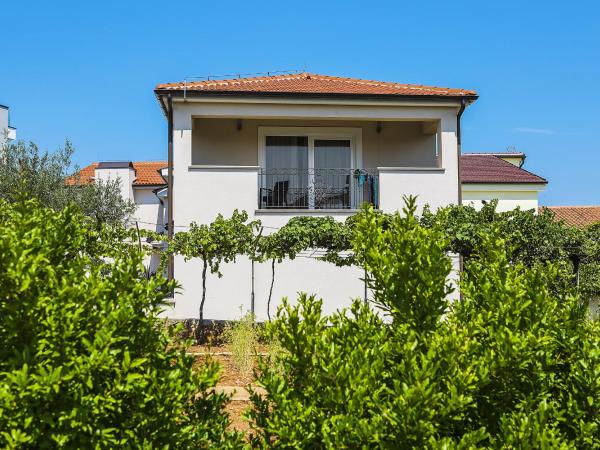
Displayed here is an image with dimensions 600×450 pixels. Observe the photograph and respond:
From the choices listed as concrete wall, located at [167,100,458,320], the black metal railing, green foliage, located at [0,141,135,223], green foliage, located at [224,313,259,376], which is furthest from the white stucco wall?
green foliage, located at [224,313,259,376]

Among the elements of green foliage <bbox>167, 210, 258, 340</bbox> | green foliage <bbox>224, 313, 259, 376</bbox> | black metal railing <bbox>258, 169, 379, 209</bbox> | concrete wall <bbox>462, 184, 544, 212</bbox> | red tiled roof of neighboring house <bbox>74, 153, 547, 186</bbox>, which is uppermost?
red tiled roof of neighboring house <bbox>74, 153, 547, 186</bbox>

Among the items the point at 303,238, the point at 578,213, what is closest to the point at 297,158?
the point at 303,238

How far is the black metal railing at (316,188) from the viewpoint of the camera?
589 inches

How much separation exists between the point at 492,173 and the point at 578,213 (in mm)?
8289

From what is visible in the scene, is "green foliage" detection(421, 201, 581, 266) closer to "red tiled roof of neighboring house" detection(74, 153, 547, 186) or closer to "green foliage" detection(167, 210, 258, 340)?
"green foliage" detection(167, 210, 258, 340)

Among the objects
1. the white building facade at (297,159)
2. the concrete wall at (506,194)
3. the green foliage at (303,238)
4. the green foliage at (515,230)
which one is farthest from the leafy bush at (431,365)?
the concrete wall at (506,194)

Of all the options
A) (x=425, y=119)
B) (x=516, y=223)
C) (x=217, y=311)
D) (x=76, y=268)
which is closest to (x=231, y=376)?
(x=217, y=311)

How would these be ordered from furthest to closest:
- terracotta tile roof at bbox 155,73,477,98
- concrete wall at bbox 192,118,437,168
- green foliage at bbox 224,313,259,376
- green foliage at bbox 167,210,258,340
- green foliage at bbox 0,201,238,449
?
concrete wall at bbox 192,118,437,168 → terracotta tile roof at bbox 155,73,477,98 → green foliage at bbox 167,210,258,340 → green foliage at bbox 224,313,259,376 → green foliage at bbox 0,201,238,449

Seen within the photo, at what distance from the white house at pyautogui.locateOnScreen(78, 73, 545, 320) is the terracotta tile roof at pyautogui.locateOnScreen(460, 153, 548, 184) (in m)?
10.3

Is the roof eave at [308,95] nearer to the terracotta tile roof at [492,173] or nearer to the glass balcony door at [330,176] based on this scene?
the glass balcony door at [330,176]

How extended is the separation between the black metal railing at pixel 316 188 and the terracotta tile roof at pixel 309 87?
2.15 meters

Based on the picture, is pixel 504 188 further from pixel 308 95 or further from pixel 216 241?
pixel 216 241

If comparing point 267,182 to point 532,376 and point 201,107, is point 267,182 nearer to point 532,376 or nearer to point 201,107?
point 201,107

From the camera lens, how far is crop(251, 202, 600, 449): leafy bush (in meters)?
2.77
